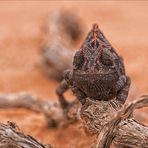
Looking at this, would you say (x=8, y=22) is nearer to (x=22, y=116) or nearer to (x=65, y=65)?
(x=65, y=65)

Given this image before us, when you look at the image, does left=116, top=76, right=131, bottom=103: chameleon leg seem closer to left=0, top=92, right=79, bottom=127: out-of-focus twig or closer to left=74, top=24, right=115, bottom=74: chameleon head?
left=74, top=24, right=115, bottom=74: chameleon head

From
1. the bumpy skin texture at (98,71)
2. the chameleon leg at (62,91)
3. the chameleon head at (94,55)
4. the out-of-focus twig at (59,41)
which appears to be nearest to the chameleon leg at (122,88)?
the bumpy skin texture at (98,71)

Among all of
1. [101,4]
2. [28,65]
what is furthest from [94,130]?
[101,4]

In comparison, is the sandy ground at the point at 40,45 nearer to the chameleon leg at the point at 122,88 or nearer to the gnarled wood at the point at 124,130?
the chameleon leg at the point at 122,88

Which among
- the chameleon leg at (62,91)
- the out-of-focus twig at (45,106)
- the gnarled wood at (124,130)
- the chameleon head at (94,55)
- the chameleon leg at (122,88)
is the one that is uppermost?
the out-of-focus twig at (45,106)

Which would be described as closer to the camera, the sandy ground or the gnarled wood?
the gnarled wood

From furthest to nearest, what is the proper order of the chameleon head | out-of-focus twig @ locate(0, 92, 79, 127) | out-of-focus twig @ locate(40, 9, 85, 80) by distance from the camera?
out-of-focus twig @ locate(40, 9, 85, 80)
out-of-focus twig @ locate(0, 92, 79, 127)
the chameleon head

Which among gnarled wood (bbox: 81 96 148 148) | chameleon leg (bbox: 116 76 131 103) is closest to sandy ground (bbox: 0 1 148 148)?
chameleon leg (bbox: 116 76 131 103)
